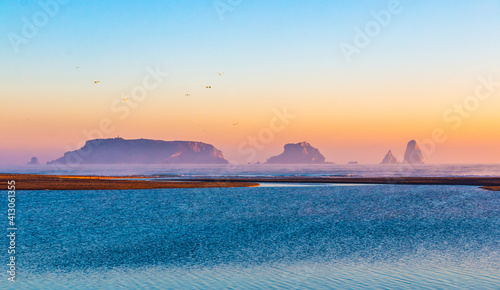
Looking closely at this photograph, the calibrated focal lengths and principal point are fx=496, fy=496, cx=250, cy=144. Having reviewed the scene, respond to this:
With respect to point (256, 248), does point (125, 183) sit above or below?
above

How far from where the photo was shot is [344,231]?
125 feet

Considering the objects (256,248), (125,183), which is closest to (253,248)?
(256,248)

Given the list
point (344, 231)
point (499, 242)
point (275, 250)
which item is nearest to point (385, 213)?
point (344, 231)

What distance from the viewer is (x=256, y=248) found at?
30125 millimetres

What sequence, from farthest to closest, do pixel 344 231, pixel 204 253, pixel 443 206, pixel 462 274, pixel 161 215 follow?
pixel 443 206, pixel 161 215, pixel 344 231, pixel 204 253, pixel 462 274

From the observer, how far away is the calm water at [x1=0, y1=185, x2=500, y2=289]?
71.0 ft

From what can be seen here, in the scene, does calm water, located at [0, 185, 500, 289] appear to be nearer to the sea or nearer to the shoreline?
the sea

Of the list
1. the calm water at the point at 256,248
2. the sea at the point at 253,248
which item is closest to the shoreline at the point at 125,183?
the sea at the point at 253,248

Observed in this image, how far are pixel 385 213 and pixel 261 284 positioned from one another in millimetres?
34209

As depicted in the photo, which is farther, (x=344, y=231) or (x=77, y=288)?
(x=344, y=231)

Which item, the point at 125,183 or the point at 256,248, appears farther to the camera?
the point at 125,183

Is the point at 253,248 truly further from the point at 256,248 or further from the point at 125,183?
the point at 125,183

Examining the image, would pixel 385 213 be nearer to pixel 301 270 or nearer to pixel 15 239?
pixel 301 270

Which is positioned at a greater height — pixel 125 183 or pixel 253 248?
pixel 125 183
